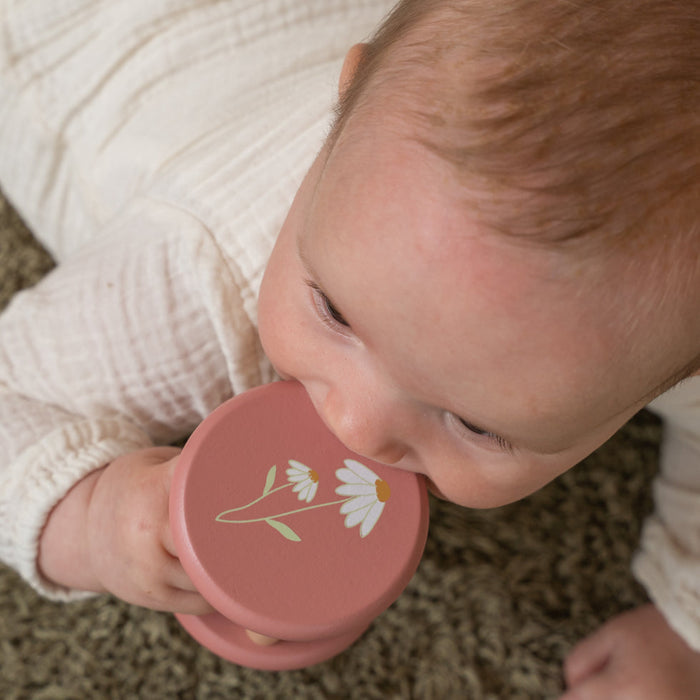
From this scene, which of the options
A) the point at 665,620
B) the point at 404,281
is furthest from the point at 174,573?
the point at 665,620

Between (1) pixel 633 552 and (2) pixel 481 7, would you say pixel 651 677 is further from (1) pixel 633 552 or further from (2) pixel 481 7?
(2) pixel 481 7

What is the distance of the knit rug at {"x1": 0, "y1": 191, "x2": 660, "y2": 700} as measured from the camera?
99 cm

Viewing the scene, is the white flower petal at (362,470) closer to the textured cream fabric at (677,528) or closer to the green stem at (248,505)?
the green stem at (248,505)

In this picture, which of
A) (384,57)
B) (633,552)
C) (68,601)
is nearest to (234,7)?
(384,57)

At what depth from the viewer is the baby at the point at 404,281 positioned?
506mm

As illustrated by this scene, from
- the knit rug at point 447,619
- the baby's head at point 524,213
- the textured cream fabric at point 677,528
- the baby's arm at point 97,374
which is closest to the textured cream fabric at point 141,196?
the baby's arm at point 97,374

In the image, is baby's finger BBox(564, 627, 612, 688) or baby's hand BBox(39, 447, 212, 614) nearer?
baby's hand BBox(39, 447, 212, 614)

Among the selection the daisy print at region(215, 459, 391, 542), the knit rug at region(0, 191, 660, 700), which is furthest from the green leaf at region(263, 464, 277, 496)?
the knit rug at region(0, 191, 660, 700)

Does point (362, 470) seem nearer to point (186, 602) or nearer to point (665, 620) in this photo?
point (186, 602)

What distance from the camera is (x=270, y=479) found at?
0.70 metres

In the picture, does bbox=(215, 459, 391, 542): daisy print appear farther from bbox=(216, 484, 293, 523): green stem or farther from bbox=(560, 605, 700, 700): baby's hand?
bbox=(560, 605, 700, 700): baby's hand

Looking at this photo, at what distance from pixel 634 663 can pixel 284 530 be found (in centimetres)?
59

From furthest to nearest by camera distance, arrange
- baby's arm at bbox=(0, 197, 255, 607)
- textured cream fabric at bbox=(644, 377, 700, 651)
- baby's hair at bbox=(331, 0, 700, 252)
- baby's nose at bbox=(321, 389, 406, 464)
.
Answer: textured cream fabric at bbox=(644, 377, 700, 651) → baby's arm at bbox=(0, 197, 255, 607) → baby's nose at bbox=(321, 389, 406, 464) → baby's hair at bbox=(331, 0, 700, 252)

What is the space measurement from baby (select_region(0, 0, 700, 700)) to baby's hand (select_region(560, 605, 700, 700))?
26 mm
